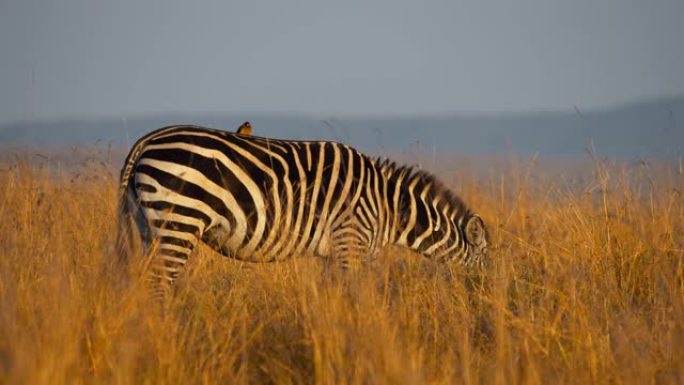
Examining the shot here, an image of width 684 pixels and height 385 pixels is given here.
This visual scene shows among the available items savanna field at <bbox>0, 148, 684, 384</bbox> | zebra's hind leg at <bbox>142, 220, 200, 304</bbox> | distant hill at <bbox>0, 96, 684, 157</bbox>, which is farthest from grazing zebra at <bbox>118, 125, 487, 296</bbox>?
distant hill at <bbox>0, 96, 684, 157</bbox>

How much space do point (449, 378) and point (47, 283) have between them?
1983mm

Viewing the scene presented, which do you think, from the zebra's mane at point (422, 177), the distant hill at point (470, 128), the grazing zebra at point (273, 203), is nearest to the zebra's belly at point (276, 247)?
the grazing zebra at point (273, 203)

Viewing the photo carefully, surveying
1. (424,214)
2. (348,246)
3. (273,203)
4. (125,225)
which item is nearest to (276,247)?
(273,203)

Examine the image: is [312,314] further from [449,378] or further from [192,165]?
[192,165]

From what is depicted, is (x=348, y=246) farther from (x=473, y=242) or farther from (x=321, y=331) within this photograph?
(x=321, y=331)

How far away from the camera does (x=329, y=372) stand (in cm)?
419

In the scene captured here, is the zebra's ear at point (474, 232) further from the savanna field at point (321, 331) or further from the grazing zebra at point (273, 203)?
the savanna field at point (321, 331)

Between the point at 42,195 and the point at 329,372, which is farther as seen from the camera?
the point at 42,195

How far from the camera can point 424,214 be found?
23.3 feet

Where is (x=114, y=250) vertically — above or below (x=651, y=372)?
above

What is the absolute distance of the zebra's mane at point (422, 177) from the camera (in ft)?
23.1

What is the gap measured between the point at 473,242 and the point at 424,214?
1.61ft

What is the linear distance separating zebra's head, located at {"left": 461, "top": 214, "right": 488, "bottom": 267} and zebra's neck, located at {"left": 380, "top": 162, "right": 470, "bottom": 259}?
0.05 m

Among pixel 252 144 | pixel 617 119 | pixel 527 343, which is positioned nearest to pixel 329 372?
pixel 527 343
